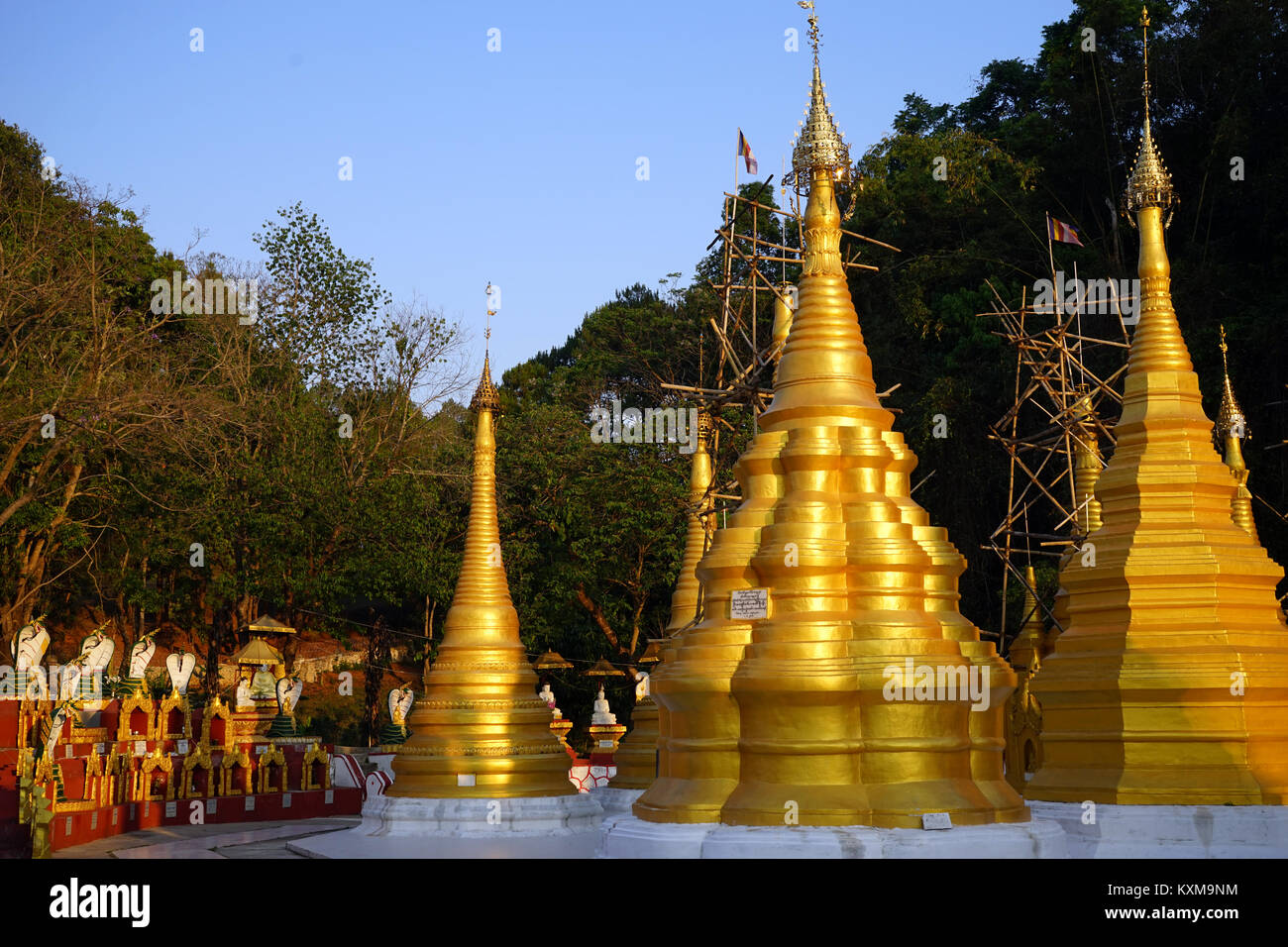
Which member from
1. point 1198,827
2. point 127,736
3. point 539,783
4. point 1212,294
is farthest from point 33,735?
point 1212,294

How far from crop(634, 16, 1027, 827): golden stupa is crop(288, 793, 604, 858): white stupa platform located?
17.1 ft

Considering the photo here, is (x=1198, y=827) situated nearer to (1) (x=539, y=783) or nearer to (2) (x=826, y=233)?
(2) (x=826, y=233)

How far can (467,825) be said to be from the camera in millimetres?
20094

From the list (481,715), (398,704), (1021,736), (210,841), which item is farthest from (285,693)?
(1021,736)

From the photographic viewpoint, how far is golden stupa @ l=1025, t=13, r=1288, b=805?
51.1 feet

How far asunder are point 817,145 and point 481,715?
9977 millimetres

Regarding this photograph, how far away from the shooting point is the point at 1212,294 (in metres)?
33.5

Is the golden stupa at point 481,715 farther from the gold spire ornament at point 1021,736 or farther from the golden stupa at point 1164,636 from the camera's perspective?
the golden stupa at point 1164,636

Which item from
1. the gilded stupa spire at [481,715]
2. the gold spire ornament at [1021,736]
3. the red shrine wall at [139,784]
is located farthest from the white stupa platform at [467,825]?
A: the gold spire ornament at [1021,736]

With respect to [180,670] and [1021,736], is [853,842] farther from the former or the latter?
[180,670]

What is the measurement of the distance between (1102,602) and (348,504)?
892 inches

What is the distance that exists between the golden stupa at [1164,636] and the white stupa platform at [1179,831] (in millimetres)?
227

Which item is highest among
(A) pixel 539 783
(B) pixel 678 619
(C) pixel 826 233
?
(C) pixel 826 233
